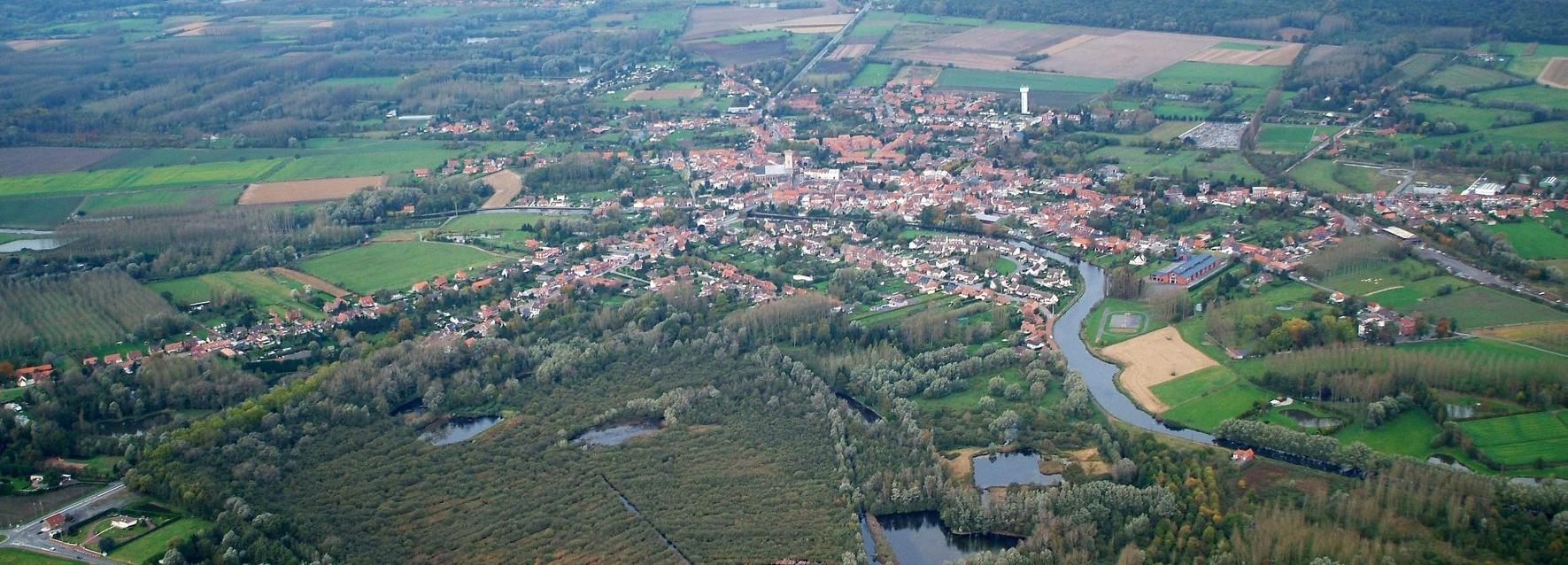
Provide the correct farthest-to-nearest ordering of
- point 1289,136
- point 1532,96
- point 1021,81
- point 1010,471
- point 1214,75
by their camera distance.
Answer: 1. point 1021,81
2. point 1214,75
3. point 1532,96
4. point 1289,136
5. point 1010,471

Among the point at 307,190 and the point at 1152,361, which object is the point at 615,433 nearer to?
the point at 1152,361

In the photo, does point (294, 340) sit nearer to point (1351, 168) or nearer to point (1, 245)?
point (1, 245)

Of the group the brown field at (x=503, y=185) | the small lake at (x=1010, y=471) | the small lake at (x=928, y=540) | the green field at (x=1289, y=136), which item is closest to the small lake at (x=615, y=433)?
the small lake at (x=928, y=540)

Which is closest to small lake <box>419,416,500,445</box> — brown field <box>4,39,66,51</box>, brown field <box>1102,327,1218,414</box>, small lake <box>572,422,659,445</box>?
small lake <box>572,422,659,445</box>

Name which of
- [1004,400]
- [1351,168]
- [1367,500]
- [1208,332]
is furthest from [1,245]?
[1351,168]

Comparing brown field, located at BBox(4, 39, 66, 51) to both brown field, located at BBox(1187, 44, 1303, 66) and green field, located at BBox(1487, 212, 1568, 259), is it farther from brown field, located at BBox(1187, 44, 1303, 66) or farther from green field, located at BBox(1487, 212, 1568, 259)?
green field, located at BBox(1487, 212, 1568, 259)

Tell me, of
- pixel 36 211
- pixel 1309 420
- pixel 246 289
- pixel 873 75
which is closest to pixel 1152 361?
pixel 1309 420

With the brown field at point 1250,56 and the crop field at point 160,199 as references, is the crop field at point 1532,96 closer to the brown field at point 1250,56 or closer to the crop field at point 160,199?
the brown field at point 1250,56

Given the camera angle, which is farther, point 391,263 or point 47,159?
point 47,159
